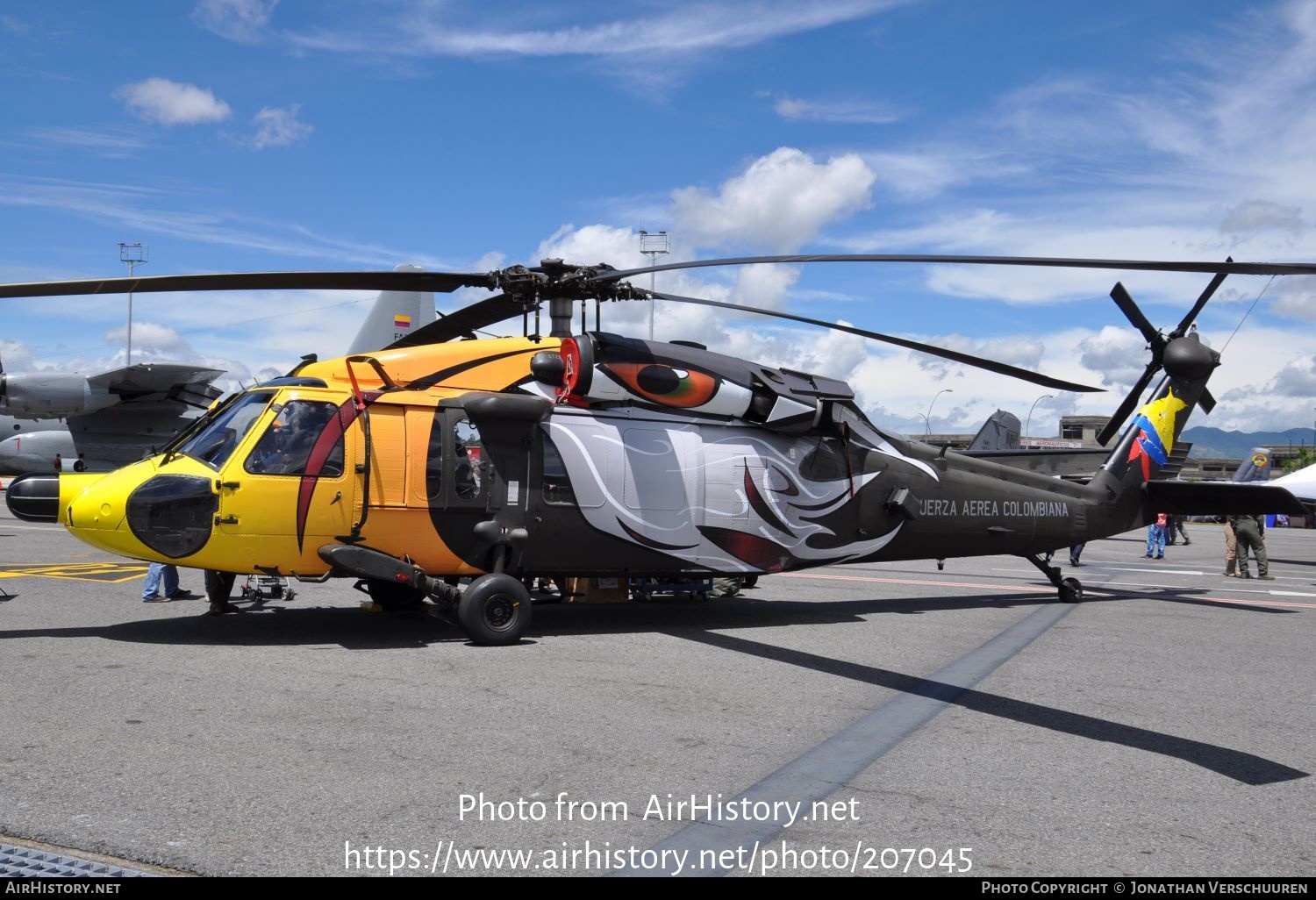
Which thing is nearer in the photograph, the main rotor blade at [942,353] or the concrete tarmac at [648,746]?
the concrete tarmac at [648,746]

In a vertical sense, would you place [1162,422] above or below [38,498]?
above

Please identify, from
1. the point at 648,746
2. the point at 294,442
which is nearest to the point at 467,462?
the point at 294,442

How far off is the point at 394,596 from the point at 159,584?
127 inches

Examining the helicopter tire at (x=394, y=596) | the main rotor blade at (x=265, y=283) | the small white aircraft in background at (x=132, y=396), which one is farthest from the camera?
the small white aircraft in background at (x=132, y=396)

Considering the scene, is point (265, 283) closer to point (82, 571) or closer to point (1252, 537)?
point (82, 571)

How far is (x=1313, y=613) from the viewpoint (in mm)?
13891

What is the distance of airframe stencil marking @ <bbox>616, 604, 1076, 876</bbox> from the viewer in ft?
15.0

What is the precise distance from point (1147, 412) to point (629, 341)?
9287mm

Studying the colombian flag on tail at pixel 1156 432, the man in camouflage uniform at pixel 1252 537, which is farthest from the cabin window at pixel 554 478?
the man in camouflage uniform at pixel 1252 537

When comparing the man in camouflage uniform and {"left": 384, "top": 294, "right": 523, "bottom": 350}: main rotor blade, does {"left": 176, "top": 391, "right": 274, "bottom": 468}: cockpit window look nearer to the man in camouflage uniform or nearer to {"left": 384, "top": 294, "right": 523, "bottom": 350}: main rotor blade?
{"left": 384, "top": 294, "right": 523, "bottom": 350}: main rotor blade

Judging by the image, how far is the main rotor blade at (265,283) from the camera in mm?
8562

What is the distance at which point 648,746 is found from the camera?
20.1 feet

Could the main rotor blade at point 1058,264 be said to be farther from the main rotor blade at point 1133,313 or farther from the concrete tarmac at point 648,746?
the main rotor blade at point 1133,313

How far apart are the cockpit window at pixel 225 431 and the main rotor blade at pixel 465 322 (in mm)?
1509
